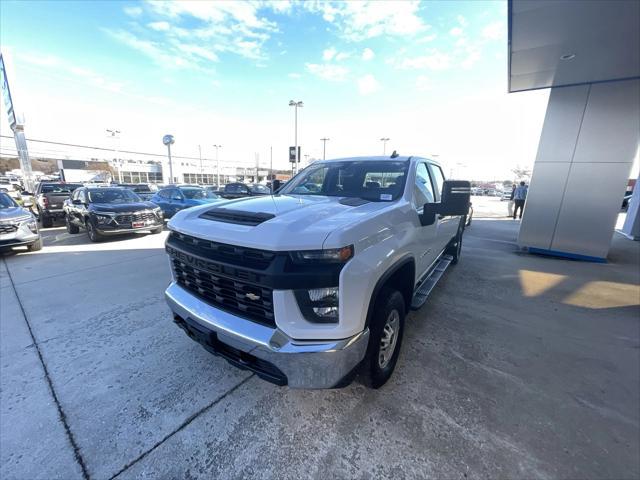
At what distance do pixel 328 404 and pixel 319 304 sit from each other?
1031 mm

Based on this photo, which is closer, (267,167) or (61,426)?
(61,426)

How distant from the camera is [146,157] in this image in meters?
54.6

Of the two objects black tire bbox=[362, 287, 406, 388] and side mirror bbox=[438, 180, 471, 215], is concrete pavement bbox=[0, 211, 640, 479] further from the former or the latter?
side mirror bbox=[438, 180, 471, 215]

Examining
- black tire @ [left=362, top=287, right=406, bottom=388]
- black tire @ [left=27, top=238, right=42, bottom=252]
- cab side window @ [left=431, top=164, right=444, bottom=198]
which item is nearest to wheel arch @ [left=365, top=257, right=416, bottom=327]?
black tire @ [left=362, top=287, right=406, bottom=388]

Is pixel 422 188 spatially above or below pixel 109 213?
above

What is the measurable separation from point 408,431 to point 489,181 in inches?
4082

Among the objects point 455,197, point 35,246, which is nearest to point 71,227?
point 35,246

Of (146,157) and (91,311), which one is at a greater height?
(146,157)

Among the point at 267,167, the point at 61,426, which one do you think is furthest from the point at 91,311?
the point at 267,167

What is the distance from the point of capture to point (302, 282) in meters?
1.58

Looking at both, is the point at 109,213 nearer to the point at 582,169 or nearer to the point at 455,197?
the point at 455,197

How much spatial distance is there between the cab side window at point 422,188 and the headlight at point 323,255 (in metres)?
1.31

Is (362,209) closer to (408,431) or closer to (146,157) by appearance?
(408,431)

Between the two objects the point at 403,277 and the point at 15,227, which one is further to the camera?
the point at 15,227
